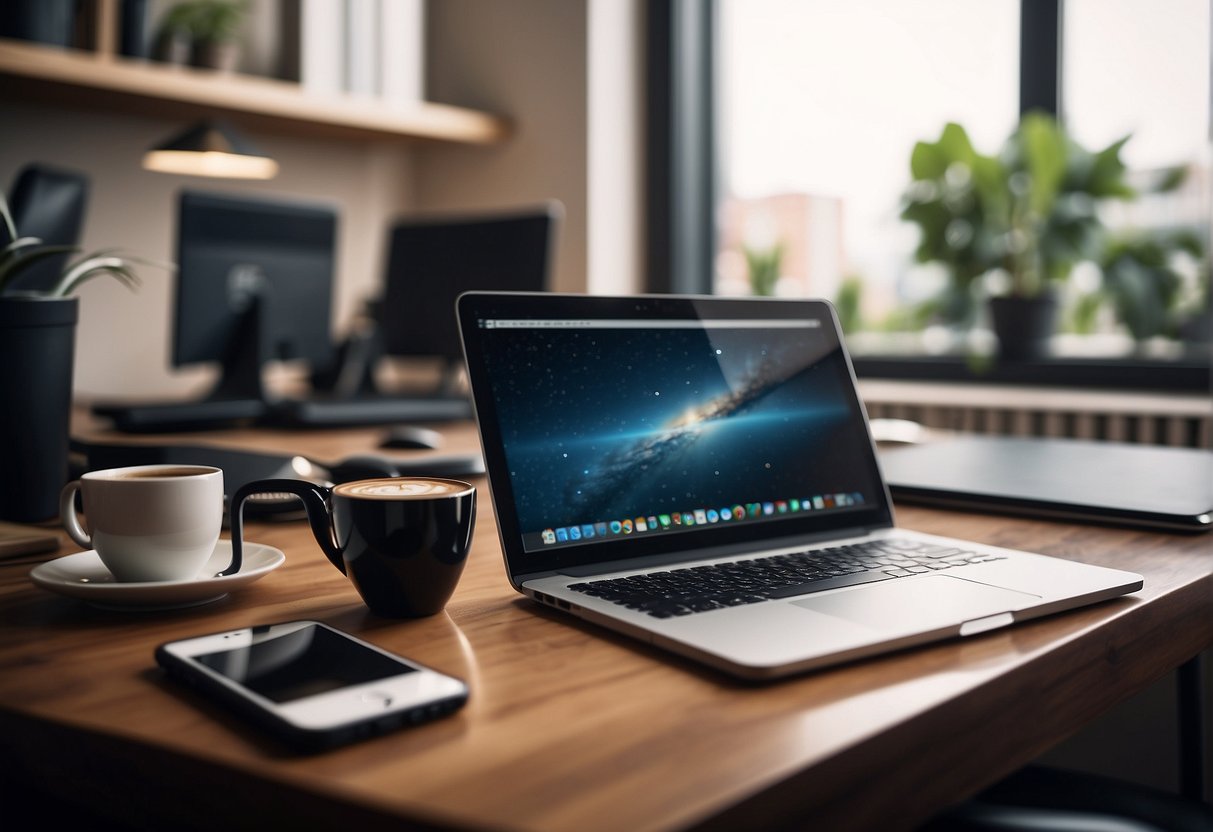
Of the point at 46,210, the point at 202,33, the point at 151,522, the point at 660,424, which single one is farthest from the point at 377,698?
the point at 202,33

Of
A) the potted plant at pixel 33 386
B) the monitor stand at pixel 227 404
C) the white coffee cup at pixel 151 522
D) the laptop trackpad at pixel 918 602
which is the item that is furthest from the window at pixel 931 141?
the white coffee cup at pixel 151 522

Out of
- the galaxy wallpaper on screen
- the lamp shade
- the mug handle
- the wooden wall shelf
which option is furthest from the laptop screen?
the wooden wall shelf

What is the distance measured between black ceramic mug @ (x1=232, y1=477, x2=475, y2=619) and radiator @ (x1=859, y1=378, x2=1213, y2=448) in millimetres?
2046

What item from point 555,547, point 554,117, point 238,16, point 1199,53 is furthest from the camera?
point 554,117

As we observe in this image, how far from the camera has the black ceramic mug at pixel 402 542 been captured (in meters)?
0.64

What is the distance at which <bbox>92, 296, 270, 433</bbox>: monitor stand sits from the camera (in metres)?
1.75

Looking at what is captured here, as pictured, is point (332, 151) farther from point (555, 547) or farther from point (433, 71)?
point (555, 547)

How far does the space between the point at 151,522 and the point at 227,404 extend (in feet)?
4.12

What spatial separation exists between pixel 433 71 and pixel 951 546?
3002 millimetres

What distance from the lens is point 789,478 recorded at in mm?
859

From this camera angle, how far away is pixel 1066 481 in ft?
3.58

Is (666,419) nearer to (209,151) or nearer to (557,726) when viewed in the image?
(557,726)

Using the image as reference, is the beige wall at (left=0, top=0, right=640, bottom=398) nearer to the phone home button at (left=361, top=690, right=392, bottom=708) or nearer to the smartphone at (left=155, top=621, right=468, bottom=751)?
the smartphone at (left=155, top=621, right=468, bottom=751)

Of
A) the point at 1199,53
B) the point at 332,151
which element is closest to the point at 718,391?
the point at 1199,53
